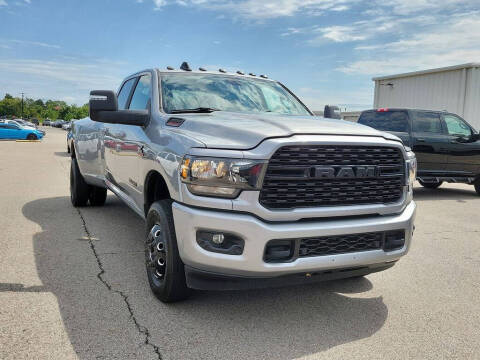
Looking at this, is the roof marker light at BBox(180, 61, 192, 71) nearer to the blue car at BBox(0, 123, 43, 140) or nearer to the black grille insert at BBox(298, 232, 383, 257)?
the black grille insert at BBox(298, 232, 383, 257)

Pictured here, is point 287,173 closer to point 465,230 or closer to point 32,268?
point 32,268

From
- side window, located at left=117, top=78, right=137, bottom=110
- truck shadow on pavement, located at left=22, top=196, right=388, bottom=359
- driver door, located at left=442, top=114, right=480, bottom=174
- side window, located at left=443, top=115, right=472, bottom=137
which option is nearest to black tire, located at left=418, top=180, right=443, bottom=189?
driver door, located at left=442, top=114, right=480, bottom=174

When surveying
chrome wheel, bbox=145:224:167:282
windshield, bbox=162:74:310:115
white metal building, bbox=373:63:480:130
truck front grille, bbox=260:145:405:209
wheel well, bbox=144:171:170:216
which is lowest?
chrome wheel, bbox=145:224:167:282

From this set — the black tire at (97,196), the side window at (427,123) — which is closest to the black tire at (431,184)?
the side window at (427,123)

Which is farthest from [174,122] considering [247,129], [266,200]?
[266,200]

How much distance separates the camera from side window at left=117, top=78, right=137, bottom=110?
537cm

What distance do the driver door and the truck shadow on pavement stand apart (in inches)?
277

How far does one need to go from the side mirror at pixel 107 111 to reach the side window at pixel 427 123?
7549mm

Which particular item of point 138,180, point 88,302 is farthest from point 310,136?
point 88,302

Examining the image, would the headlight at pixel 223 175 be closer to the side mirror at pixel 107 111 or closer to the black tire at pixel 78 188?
the side mirror at pixel 107 111

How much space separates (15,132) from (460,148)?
3194 cm

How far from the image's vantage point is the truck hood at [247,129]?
9.63ft

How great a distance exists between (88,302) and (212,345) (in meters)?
1.15

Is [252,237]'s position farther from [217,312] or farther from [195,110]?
[195,110]
